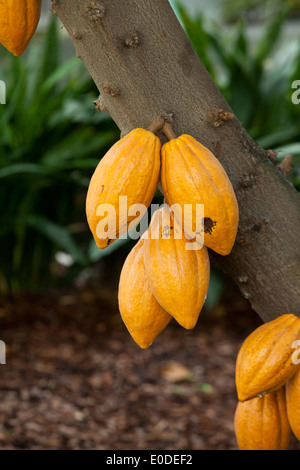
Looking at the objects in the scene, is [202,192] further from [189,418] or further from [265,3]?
[265,3]

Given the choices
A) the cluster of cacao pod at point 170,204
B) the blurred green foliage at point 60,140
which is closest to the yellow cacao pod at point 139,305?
the cluster of cacao pod at point 170,204

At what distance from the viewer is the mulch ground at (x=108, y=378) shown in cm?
161

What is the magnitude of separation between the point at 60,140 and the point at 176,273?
2.12 m

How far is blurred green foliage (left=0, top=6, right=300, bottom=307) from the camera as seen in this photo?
8.07 feet

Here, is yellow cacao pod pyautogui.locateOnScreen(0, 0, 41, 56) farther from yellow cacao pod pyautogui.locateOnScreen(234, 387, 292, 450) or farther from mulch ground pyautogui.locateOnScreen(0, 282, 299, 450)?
mulch ground pyautogui.locateOnScreen(0, 282, 299, 450)

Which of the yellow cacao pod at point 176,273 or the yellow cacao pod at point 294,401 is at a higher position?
the yellow cacao pod at point 176,273

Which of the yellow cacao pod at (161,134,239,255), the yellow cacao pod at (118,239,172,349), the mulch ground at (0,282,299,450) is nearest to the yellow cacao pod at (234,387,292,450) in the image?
the mulch ground at (0,282,299,450)

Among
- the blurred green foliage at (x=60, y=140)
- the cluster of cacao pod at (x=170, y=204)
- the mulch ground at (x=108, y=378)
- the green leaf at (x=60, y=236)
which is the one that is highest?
the blurred green foliage at (x=60, y=140)

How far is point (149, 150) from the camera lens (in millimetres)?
720

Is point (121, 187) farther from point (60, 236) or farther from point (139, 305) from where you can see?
point (60, 236)

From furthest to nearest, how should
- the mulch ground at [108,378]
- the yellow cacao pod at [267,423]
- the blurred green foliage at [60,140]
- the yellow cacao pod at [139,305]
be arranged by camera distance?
1. the blurred green foliage at [60,140]
2. the mulch ground at [108,378]
3. the yellow cacao pod at [267,423]
4. the yellow cacao pod at [139,305]

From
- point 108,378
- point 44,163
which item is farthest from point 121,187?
point 44,163

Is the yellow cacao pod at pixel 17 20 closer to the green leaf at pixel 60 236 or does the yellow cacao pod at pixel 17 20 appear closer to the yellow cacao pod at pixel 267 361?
the yellow cacao pod at pixel 267 361

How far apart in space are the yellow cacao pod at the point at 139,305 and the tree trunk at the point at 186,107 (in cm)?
16
